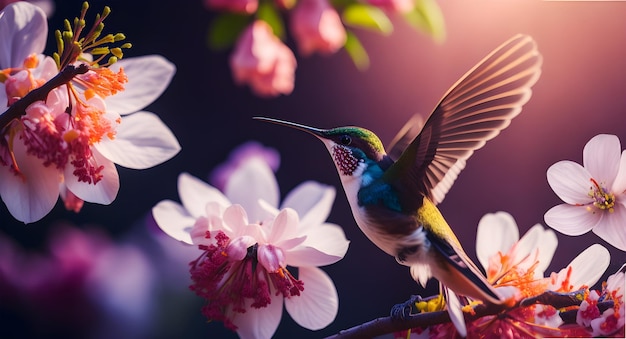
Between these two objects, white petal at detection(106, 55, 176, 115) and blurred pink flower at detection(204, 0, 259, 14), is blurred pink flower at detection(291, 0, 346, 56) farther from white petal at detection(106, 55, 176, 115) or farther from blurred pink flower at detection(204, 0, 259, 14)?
white petal at detection(106, 55, 176, 115)

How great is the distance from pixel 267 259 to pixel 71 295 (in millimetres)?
230

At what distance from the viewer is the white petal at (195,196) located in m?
0.50

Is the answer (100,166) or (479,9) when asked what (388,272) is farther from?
(100,166)

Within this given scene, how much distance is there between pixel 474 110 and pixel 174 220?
9.3 inches

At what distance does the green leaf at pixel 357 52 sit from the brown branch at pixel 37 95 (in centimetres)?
39

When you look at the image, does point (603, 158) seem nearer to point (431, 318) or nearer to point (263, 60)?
point (431, 318)

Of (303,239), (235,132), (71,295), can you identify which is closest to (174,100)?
(235,132)

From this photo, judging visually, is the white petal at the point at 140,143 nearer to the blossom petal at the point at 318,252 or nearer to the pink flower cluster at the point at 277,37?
the blossom petal at the point at 318,252

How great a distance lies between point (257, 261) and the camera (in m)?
0.45

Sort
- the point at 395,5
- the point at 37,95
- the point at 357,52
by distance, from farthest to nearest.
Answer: the point at 357,52 < the point at 395,5 < the point at 37,95

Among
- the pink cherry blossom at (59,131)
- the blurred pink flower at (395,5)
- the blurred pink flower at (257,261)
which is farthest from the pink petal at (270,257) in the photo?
the blurred pink flower at (395,5)

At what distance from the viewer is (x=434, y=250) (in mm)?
418

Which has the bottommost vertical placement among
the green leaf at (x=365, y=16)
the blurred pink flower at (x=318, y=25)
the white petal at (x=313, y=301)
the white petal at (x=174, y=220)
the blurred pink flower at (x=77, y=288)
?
the blurred pink flower at (x=77, y=288)

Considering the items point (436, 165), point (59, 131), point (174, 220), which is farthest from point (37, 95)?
point (436, 165)
